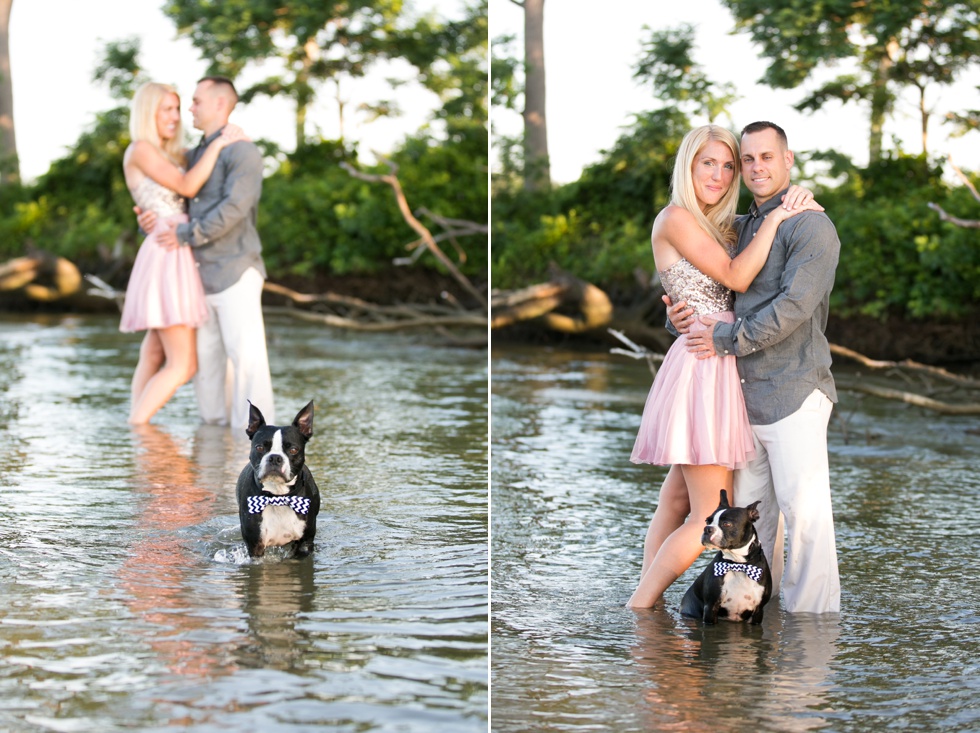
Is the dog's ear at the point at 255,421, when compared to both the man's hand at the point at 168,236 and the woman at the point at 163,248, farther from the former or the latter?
the man's hand at the point at 168,236

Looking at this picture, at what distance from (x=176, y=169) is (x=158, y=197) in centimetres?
27

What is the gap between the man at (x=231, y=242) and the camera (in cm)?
862

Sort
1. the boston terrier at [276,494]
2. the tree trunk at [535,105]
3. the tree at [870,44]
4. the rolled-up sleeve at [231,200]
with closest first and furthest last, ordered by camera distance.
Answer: the boston terrier at [276,494] < the rolled-up sleeve at [231,200] < the tree at [870,44] < the tree trunk at [535,105]

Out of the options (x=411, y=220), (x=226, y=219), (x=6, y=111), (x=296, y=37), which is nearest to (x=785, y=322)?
(x=226, y=219)

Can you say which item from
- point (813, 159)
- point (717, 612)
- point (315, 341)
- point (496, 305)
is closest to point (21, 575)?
point (717, 612)

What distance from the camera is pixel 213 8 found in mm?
23406

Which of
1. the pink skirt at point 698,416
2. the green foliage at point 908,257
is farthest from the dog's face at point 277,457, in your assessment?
the green foliage at point 908,257

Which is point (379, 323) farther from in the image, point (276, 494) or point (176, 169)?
point (276, 494)

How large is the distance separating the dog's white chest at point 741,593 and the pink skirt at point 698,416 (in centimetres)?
42

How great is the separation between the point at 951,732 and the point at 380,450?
5.06 metres

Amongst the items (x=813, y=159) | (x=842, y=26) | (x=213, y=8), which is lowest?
(x=813, y=159)

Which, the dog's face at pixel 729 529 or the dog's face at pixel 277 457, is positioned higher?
the dog's face at pixel 277 457

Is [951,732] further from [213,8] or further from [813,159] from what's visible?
[213,8]

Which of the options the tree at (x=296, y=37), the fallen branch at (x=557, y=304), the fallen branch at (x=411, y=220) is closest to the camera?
the fallen branch at (x=411, y=220)
